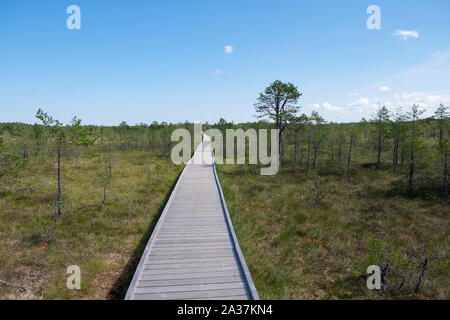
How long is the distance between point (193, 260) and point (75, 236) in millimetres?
6027

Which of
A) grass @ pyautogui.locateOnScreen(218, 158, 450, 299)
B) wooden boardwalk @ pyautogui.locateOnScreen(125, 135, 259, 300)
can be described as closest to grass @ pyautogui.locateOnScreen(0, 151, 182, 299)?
wooden boardwalk @ pyautogui.locateOnScreen(125, 135, 259, 300)

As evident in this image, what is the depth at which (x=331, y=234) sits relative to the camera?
9961 mm

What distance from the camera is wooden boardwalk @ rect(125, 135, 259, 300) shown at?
5.36 meters

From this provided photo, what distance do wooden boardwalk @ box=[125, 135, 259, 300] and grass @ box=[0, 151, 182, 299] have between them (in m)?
1.33

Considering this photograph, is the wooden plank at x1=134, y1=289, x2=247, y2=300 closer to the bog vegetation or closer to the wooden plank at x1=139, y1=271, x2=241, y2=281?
the wooden plank at x1=139, y1=271, x2=241, y2=281

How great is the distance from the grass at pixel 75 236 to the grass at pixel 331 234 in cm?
437

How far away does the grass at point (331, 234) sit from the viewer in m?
6.79

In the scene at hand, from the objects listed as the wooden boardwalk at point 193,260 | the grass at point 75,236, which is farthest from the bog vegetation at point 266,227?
the wooden boardwalk at point 193,260

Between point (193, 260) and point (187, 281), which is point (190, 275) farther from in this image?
point (193, 260)

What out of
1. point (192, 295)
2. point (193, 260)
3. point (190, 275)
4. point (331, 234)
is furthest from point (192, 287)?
point (331, 234)

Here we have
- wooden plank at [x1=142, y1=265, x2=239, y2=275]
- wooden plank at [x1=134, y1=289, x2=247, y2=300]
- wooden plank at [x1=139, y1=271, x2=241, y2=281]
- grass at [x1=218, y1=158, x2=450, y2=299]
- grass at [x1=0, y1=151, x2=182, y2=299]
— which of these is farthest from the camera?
grass at [x1=218, y1=158, x2=450, y2=299]

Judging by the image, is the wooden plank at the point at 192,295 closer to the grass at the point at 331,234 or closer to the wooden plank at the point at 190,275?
the wooden plank at the point at 190,275

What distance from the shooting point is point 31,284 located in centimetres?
651

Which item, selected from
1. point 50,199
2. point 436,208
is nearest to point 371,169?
point 436,208
